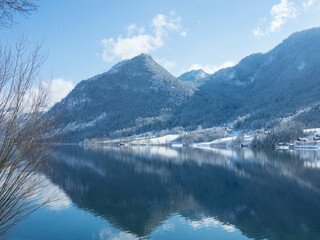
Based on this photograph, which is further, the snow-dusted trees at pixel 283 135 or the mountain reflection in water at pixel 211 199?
the snow-dusted trees at pixel 283 135

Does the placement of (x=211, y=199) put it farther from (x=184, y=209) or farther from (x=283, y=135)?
(x=283, y=135)

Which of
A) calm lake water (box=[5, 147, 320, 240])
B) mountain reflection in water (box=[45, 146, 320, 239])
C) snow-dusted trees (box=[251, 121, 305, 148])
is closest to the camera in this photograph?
calm lake water (box=[5, 147, 320, 240])

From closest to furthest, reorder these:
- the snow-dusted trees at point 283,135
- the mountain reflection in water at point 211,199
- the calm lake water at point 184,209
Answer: the calm lake water at point 184,209, the mountain reflection in water at point 211,199, the snow-dusted trees at point 283,135

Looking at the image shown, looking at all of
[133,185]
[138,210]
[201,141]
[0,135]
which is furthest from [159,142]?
[0,135]

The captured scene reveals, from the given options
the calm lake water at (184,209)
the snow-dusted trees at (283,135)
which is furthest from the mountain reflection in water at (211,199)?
the snow-dusted trees at (283,135)

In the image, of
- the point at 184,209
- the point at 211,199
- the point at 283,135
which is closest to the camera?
the point at 184,209

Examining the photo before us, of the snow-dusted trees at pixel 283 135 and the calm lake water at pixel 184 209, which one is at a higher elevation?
the snow-dusted trees at pixel 283 135

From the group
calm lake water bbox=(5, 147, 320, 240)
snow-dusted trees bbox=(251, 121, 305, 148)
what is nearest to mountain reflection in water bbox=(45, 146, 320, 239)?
calm lake water bbox=(5, 147, 320, 240)

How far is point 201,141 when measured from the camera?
174875mm

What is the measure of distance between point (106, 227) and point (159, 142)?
173 m

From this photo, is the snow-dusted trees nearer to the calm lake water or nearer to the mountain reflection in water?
the mountain reflection in water

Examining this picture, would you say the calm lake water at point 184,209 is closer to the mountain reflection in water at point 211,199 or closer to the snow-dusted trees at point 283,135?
the mountain reflection in water at point 211,199

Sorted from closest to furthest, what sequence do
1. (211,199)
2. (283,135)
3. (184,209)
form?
(184,209)
(211,199)
(283,135)

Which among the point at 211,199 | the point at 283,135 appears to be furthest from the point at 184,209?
the point at 283,135
